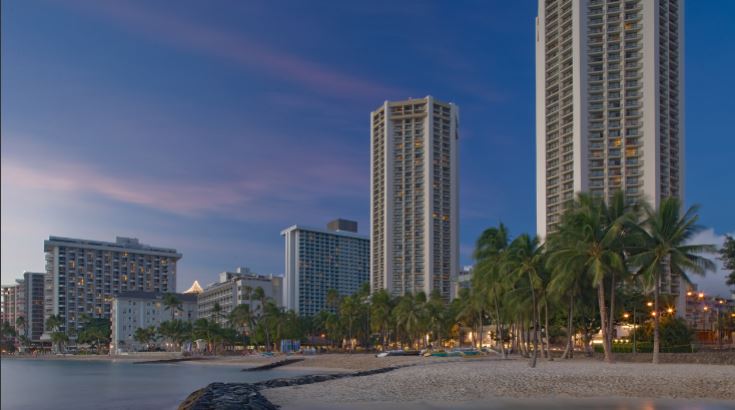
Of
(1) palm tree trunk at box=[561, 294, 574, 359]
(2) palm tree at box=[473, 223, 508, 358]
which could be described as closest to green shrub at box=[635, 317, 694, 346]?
Result: (1) palm tree trunk at box=[561, 294, 574, 359]

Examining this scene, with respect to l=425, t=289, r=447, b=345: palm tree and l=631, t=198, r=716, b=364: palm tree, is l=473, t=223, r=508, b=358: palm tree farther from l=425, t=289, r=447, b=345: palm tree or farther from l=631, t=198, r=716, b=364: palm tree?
l=425, t=289, r=447, b=345: palm tree

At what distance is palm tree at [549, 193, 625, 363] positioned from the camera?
4925 cm

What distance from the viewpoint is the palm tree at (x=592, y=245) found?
49250 mm

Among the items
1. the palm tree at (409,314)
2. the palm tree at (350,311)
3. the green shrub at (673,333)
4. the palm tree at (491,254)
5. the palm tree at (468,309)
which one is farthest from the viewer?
the palm tree at (350,311)

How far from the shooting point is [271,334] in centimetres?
13825

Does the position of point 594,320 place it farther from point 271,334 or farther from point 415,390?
point 271,334

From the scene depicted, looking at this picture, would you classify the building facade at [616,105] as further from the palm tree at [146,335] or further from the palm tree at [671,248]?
the palm tree at [146,335]

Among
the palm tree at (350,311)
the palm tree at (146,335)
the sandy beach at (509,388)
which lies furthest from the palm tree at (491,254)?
the palm tree at (146,335)

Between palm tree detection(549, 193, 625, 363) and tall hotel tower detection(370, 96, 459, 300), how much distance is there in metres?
129

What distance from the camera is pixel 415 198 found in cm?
18812

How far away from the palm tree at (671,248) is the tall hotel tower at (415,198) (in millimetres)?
132310

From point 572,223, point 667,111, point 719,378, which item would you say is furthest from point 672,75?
point 719,378

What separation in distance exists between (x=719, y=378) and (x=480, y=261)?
36038 mm

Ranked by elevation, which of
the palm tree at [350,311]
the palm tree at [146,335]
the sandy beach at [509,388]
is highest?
the sandy beach at [509,388]
